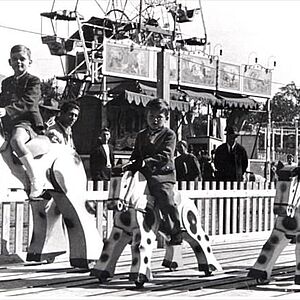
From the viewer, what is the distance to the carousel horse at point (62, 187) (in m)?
8.01

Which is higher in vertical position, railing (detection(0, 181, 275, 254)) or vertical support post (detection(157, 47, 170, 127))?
vertical support post (detection(157, 47, 170, 127))

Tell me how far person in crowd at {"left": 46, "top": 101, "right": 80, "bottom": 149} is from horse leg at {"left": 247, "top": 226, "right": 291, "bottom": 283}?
8.53ft

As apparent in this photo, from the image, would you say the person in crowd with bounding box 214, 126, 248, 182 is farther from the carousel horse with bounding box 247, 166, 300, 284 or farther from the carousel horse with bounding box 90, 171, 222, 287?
the carousel horse with bounding box 247, 166, 300, 284

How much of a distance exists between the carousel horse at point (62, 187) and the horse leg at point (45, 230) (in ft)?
0.04

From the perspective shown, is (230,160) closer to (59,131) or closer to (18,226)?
(18,226)

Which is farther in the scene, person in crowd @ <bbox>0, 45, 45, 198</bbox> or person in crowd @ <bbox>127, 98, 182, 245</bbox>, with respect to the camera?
person in crowd @ <bbox>0, 45, 45, 198</bbox>

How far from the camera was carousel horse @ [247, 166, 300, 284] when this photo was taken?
22.6 feet

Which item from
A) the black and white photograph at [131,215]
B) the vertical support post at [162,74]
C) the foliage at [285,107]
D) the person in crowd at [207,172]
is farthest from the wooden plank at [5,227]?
the foliage at [285,107]

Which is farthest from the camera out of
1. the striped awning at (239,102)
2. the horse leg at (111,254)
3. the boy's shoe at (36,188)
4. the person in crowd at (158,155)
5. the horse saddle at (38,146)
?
the striped awning at (239,102)

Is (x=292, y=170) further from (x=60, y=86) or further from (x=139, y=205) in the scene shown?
(x=60, y=86)

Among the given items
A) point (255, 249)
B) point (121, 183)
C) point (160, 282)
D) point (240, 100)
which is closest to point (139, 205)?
point (121, 183)

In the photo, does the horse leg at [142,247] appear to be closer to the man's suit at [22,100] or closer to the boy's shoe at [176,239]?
the boy's shoe at [176,239]

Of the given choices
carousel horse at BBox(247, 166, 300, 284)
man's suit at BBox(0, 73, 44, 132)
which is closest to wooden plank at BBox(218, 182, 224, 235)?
man's suit at BBox(0, 73, 44, 132)

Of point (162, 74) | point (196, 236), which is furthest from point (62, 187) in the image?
point (162, 74)
